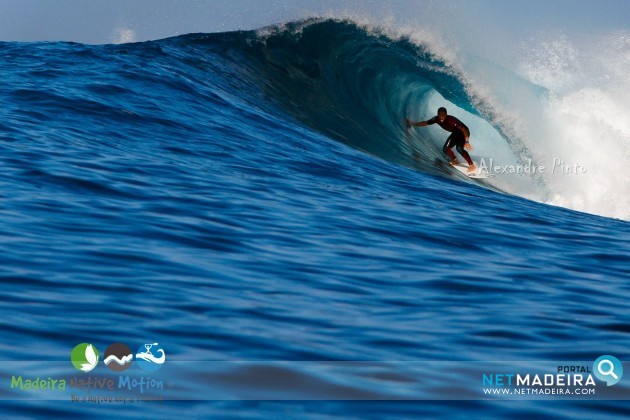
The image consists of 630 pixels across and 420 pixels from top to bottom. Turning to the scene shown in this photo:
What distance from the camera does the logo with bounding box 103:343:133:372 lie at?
4797mm

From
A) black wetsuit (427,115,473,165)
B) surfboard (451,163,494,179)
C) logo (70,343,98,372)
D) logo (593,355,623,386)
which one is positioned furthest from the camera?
black wetsuit (427,115,473,165)

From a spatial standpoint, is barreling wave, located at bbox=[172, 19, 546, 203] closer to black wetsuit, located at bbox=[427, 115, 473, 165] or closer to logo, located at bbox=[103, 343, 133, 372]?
black wetsuit, located at bbox=[427, 115, 473, 165]

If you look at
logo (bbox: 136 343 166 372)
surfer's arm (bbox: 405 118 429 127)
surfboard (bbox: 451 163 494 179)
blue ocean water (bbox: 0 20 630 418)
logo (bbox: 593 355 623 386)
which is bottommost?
logo (bbox: 593 355 623 386)

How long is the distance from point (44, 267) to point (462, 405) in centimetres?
279

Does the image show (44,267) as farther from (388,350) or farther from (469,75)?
(469,75)

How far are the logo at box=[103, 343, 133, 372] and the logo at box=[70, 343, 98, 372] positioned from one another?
60mm

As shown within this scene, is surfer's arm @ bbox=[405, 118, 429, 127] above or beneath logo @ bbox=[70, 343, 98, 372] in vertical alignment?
above

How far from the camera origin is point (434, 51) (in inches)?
799

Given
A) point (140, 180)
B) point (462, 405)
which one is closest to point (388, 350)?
point (462, 405)

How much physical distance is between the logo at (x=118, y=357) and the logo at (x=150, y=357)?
5 centimetres

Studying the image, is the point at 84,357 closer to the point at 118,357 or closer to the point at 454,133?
the point at 118,357

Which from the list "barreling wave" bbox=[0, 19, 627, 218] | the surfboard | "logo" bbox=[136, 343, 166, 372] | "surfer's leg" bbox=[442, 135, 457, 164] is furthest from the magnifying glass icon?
"surfer's leg" bbox=[442, 135, 457, 164]

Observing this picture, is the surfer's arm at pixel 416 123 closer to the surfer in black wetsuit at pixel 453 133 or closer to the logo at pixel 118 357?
the surfer in black wetsuit at pixel 453 133

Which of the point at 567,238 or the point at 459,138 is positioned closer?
the point at 567,238
